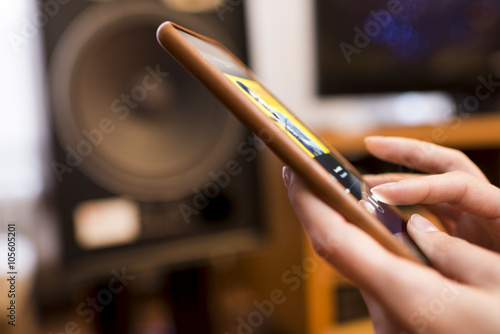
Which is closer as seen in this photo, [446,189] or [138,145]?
[446,189]

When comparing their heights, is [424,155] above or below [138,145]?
below

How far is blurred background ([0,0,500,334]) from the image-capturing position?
0.60 metres

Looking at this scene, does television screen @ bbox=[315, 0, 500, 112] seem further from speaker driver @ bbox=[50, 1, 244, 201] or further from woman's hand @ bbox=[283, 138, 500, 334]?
woman's hand @ bbox=[283, 138, 500, 334]

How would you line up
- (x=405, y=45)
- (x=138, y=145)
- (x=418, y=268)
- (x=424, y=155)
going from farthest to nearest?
(x=405, y=45)
(x=138, y=145)
(x=424, y=155)
(x=418, y=268)

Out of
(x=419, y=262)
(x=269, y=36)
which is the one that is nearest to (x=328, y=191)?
(x=419, y=262)

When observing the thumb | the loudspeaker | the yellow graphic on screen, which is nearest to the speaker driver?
the loudspeaker

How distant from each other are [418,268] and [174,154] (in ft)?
1.68

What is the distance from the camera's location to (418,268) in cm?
20

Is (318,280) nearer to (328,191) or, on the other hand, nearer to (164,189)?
(164,189)

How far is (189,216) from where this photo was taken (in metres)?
0.67

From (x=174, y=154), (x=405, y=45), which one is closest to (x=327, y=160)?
(x=174, y=154)

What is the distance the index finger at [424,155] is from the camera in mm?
325

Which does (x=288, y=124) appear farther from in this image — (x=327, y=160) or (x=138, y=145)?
(x=138, y=145)

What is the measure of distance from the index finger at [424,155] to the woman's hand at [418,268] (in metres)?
0.07
